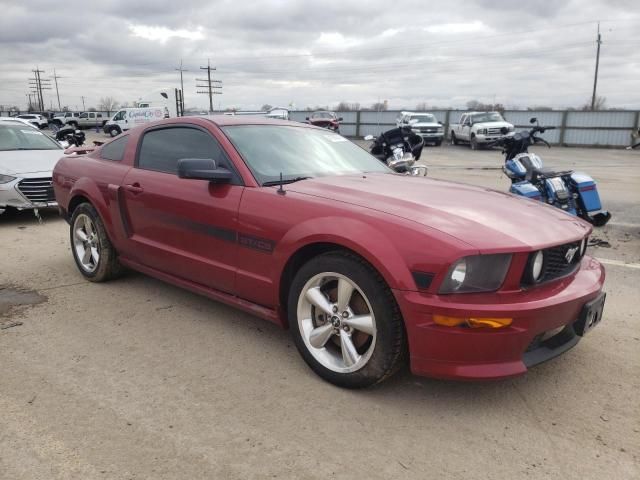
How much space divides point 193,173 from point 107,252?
5.64 feet

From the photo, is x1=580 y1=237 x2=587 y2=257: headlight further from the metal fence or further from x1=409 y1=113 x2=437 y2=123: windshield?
the metal fence

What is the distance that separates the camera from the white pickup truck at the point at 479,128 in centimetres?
2353

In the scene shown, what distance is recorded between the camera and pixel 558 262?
2713 millimetres

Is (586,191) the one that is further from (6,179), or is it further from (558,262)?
(6,179)

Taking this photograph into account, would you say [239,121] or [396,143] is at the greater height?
[239,121]

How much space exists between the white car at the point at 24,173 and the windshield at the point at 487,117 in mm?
20745

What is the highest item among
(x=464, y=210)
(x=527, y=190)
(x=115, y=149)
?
(x=115, y=149)

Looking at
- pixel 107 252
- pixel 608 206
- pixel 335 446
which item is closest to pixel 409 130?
pixel 608 206

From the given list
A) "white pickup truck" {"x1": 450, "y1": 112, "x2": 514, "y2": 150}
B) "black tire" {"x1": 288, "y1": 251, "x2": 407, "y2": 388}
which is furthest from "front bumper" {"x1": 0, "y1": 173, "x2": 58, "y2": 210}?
"white pickup truck" {"x1": 450, "y1": 112, "x2": 514, "y2": 150}

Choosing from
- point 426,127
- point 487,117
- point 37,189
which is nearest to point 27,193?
point 37,189

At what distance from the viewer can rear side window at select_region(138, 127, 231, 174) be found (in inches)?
143

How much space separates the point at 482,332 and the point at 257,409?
46.7 inches

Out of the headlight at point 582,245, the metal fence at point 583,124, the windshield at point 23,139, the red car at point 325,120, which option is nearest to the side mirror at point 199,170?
the headlight at point 582,245

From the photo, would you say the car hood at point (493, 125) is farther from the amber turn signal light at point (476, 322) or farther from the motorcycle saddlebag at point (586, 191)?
the amber turn signal light at point (476, 322)
